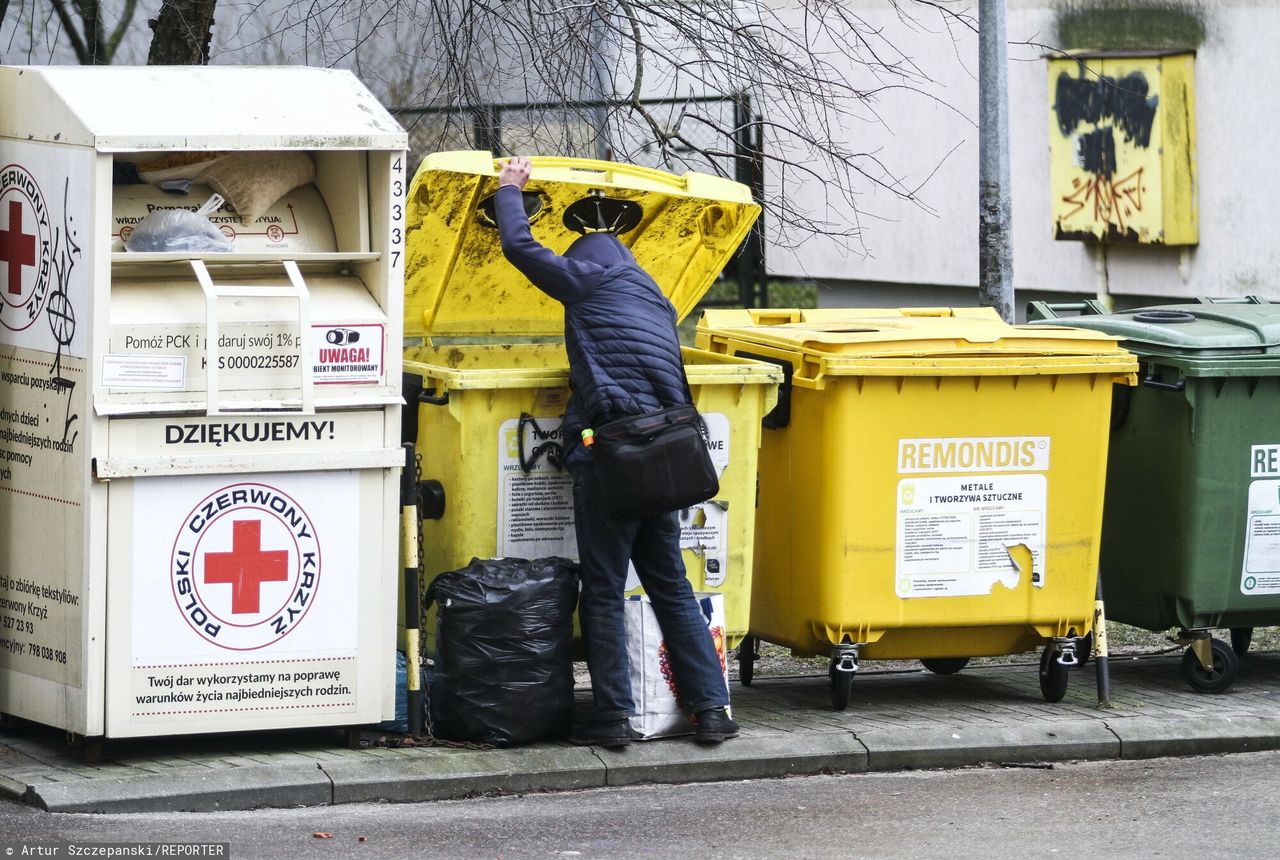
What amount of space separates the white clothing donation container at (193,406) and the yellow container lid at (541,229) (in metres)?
0.59

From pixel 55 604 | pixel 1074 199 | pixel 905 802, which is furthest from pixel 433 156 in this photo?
pixel 1074 199

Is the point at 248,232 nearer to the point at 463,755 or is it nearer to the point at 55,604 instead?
the point at 55,604

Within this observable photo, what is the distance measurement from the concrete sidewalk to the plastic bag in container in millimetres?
1537

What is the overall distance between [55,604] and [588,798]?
171 cm

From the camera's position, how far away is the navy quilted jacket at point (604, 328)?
6.11 m

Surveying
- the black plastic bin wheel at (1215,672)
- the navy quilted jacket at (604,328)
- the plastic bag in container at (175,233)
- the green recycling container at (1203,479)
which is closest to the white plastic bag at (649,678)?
the navy quilted jacket at (604,328)

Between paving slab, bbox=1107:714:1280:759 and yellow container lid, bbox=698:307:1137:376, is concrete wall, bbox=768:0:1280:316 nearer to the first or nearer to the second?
yellow container lid, bbox=698:307:1137:376

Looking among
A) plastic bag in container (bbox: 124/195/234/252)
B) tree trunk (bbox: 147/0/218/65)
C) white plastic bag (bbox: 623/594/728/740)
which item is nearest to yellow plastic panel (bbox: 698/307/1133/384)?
white plastic bag (bbox: 623/594/728/740)

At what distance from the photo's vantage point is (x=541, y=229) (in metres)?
6.94

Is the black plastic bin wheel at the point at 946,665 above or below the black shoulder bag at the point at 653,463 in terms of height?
below

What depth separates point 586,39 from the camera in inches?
319

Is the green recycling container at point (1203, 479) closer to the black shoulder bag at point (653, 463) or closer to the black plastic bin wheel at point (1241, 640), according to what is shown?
the black plastic bin wheel at point (1241, 640)

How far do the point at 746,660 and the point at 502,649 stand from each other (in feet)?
5.31

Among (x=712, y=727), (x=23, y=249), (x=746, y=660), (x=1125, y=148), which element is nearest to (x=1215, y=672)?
(x=746, y=660)
